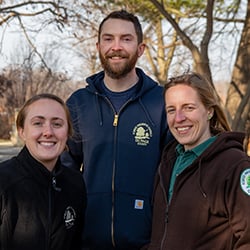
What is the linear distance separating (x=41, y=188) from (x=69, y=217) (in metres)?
0.24

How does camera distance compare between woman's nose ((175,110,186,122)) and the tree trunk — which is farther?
the tree trunk

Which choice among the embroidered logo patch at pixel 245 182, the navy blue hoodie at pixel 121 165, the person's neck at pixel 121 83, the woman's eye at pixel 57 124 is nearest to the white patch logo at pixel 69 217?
the navy blue hoodie at pixel 121 165

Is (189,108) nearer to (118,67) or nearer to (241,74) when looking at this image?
(118,67)

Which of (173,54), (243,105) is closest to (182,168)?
(243,105)

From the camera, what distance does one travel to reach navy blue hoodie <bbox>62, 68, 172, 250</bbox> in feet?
9.93

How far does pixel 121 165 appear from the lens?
121 inches

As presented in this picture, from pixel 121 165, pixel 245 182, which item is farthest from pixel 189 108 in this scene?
pixel 121 165

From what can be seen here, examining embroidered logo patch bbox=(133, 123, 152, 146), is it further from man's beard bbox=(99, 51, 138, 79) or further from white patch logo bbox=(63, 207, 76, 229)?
white patch logo bbox=(63, 207, 76, 229)

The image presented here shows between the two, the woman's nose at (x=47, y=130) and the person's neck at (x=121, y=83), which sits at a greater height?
the person's neck at (x=121, y=83)

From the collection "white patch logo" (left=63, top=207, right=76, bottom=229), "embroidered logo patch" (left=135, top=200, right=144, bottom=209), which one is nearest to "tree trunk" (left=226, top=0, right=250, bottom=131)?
"embroidered logo patch" (left=135, top=200, right=144, bottom=209)

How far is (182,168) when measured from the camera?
2.61 metres

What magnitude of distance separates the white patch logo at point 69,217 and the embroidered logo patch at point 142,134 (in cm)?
60

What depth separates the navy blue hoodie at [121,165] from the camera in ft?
9.93

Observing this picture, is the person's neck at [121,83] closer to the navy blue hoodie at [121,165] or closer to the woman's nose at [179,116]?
the navy blue hoodie at [121,165]
